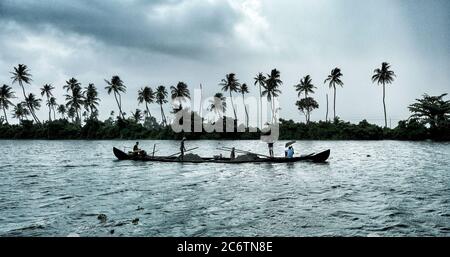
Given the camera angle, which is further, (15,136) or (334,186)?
(15,136)

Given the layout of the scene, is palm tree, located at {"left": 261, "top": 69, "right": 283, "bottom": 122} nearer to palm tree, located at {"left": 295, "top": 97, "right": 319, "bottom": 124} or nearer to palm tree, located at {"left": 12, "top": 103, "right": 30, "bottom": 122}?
palm tree, located at {"left": 295, "top": 97, "right": 319, "bottom": 124}

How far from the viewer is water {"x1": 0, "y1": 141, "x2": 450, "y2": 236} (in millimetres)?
10180

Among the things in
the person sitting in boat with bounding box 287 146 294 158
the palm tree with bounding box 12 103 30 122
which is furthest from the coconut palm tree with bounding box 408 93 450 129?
the palm tree with bounding box 12 103 30 122

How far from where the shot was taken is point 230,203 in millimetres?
13680

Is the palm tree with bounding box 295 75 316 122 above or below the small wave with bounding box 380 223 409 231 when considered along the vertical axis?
above

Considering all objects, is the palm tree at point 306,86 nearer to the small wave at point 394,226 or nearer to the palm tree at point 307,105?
the palm tree at point 307,105

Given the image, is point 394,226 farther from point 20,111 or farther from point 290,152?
point 20,111

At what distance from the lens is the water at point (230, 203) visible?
1018 cm

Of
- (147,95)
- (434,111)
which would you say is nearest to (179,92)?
(147,95)

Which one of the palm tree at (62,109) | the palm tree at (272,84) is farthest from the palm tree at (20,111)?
the palm tree at (272,84)

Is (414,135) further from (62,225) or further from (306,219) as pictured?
(62,225)
